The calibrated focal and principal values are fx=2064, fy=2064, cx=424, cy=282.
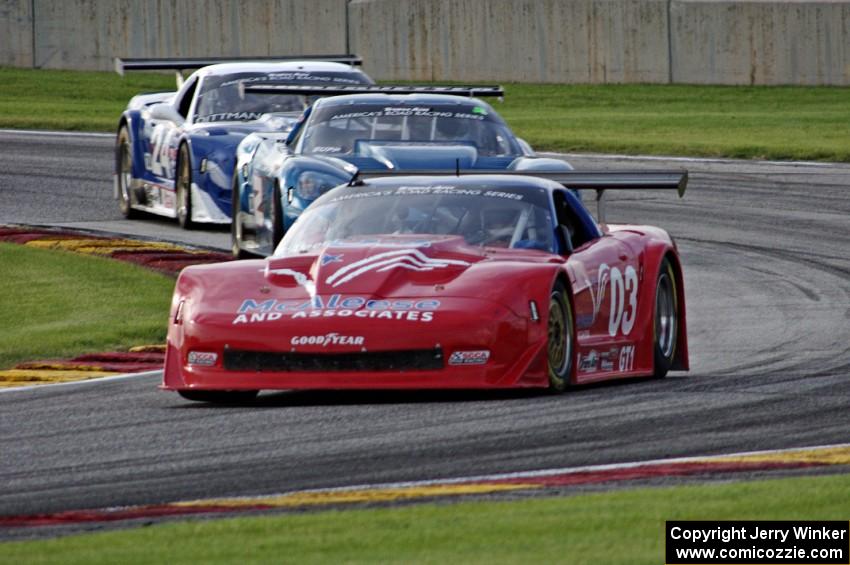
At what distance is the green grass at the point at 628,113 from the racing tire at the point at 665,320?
46.6 ft

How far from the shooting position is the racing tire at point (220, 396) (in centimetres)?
927

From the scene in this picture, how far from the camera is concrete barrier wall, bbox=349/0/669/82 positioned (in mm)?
34719

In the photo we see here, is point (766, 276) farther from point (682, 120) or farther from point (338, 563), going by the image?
point (682, 120)

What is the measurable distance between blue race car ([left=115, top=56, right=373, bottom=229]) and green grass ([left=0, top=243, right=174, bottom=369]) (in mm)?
1838

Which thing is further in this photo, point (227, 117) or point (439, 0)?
point (439, 0)

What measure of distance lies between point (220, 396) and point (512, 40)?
86.3 feet

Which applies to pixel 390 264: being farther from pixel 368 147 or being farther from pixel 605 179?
pixel 368 147

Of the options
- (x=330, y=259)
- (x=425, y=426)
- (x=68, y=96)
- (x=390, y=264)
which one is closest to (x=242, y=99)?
(x=330, y=259)

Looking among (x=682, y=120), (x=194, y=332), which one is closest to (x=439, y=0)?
(x=682, y=120)

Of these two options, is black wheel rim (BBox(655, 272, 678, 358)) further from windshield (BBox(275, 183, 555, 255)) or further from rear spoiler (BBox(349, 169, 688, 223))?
windshield (BBox(275, 183, 555, 255))

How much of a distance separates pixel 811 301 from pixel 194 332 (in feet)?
18.6

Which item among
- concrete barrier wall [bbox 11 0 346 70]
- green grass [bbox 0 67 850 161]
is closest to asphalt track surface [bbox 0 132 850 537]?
green grass [bbox 0 67 850 161]

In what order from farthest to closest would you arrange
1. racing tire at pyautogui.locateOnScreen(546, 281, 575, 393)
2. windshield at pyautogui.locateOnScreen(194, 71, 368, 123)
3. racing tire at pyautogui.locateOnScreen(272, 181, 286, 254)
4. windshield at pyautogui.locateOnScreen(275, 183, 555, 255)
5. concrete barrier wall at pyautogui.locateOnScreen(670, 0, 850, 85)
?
1. concrete barrier wall at pyautogui.locateOnScreen(670, 0, 850, 85)
2. windshield at pyautogui.locateOnScreen(194, 71, 368, 123)
3. racing tire at pyautogui.locateOnScreen(272, 181, 286, 254)
4. windshield at pyautogui.locateOnScreen(275, 183, 555, 255)
5. racing tire at pyautogui.locateOnScreen(546, 281, 575, 393)

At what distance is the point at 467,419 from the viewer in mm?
8312
